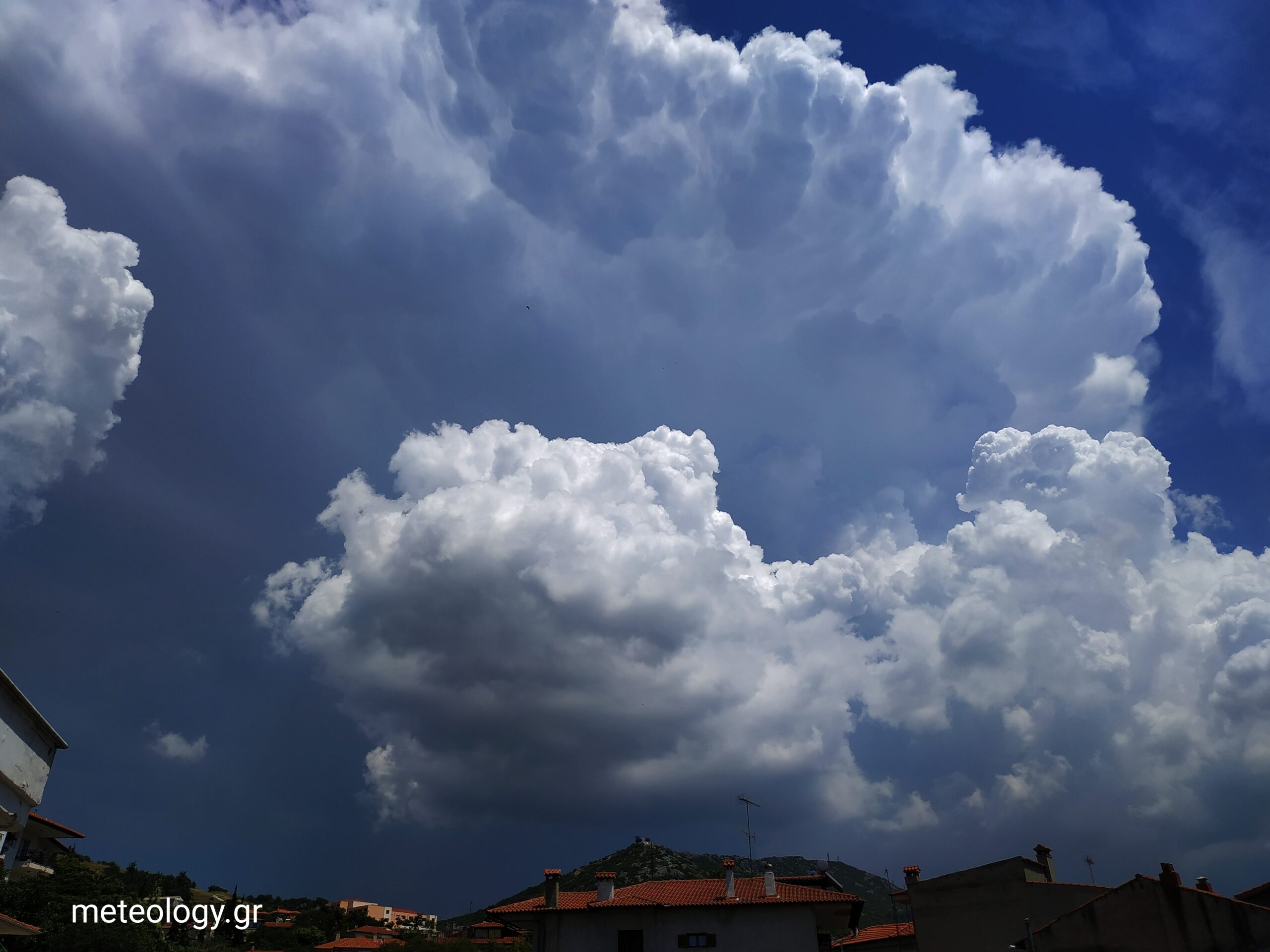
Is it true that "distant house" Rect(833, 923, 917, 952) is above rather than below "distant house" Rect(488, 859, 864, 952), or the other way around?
below

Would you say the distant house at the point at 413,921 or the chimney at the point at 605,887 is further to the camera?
the distant house at the point at 413,921

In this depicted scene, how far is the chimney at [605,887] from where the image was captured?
3616cm

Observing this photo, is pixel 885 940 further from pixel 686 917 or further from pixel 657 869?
pixel 657 869

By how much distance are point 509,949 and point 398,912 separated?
8283 centimetres

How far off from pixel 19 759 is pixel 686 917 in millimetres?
34148

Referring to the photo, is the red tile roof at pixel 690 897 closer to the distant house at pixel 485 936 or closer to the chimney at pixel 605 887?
the chimney at pixel 605 887

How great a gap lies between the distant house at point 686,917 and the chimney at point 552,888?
35 millimetres

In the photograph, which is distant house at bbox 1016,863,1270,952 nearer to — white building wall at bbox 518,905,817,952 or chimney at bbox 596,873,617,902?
white building wall at bbox 518,905,817,952

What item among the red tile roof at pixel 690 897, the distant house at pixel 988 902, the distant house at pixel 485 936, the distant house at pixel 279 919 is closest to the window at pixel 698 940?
the red tile roof at pixel 690 897

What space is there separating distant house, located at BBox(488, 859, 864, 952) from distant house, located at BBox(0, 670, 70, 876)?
2480 cm

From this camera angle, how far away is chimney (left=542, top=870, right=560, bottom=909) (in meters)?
36.1

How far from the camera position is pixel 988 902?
31297 millimetres

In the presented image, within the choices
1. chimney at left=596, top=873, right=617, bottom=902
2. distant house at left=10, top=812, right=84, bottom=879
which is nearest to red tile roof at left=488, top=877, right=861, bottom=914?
chimney at left=596, top=873, right=617, bottom=902

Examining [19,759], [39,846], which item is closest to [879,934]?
[19,759]
